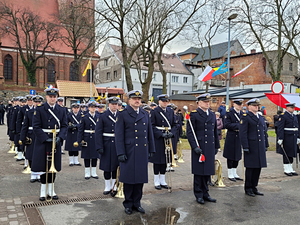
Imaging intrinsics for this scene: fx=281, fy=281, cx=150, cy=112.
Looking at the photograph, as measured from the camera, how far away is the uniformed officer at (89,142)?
834 centimetres

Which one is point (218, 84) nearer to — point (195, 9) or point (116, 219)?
point (195, 9)

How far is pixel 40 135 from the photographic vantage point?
6027mm

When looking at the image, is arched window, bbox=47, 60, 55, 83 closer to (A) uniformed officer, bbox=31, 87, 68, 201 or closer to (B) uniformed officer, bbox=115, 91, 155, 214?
(A) uniformed officer, bbox=31, 87, 68, 201

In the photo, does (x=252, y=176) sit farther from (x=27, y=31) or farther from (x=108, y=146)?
(x=27, y=31)

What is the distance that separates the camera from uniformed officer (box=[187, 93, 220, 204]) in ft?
19.9

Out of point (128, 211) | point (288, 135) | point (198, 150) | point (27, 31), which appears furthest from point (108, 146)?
point (27, 31)

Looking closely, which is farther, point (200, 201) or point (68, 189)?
point (68, 189)

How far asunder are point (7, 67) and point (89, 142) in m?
49.4

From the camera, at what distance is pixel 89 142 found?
848 centimetres

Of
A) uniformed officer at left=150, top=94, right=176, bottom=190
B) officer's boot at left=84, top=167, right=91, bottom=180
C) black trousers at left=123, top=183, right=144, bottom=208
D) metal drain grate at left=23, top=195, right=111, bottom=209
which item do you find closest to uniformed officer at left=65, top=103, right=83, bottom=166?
officer's boot at left=84, top=167, right=91, bottom=180

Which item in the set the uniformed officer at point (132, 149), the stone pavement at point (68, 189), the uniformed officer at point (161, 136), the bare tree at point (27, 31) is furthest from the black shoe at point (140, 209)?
the bare tree at point (27, 31)

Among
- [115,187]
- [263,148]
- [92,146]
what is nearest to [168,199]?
[115,187]

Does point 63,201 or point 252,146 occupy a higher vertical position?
point 252,146

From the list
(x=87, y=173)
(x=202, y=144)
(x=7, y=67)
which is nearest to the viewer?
(x=202, y=144)
